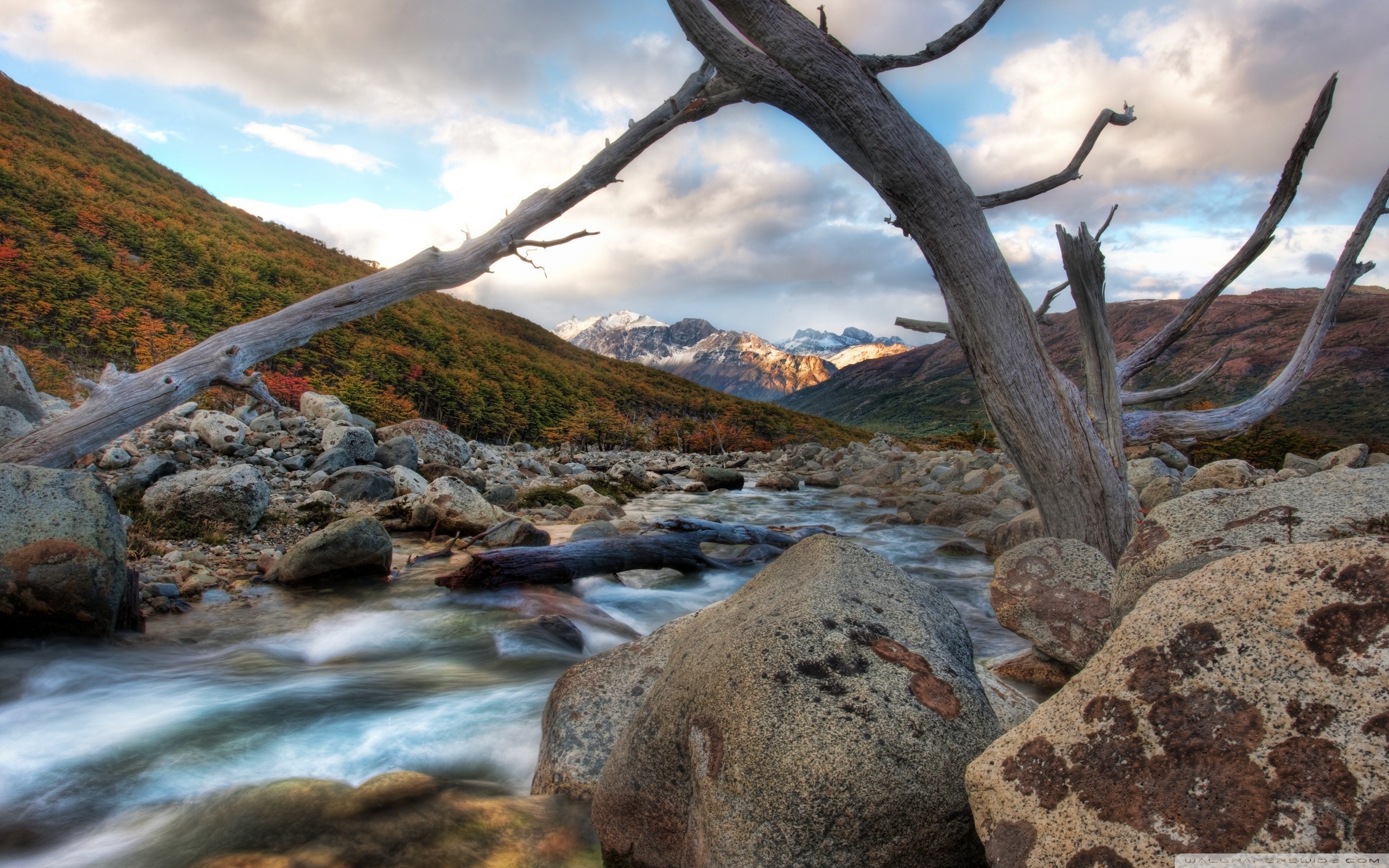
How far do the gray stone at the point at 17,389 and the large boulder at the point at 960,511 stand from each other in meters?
13.6

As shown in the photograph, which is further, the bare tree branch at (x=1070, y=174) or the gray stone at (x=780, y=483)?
the gray stone at (x=780, y=483)

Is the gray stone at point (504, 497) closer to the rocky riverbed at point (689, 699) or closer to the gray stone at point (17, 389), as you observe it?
the rocky riverbed at point (689, 699)

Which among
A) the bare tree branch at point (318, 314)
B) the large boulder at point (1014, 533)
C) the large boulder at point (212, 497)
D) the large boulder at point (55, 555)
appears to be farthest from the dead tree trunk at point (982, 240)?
the large boulder at point (212, 497)

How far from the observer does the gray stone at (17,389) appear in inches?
296

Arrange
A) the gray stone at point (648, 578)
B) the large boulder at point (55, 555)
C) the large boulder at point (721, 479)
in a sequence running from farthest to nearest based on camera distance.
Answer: the large boulder at point (721, 479), the gray stone at point (648, 578), the large boulder at point (55, 555)

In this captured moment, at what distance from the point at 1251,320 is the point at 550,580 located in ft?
421

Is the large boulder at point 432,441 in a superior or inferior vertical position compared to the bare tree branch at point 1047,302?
inferior

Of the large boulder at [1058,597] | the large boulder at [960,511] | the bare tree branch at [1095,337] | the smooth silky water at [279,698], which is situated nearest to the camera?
the smooth silky water at [279,698]

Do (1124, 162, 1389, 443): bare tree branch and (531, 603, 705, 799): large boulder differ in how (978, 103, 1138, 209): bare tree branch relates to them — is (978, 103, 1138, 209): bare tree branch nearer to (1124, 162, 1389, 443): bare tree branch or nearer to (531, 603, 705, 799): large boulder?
(1124, 162, 1389, 443): bare tree branch

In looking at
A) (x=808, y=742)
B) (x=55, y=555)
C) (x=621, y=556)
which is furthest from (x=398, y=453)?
(x=808, y=742)

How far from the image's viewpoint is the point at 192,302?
21078mm

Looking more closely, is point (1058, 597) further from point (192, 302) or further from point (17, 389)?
point (192, 302)

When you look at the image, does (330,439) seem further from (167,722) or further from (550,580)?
(167,722)

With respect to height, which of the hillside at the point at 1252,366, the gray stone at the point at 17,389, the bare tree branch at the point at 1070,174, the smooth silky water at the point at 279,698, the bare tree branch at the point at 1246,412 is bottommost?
the smooth silky water at the point at 279,698
